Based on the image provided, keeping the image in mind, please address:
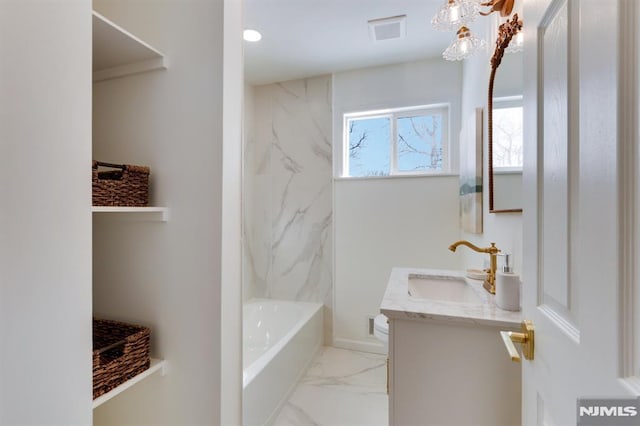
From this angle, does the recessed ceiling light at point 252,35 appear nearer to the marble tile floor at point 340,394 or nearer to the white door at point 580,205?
the white door at point 580,205

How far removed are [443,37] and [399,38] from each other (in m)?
0.33

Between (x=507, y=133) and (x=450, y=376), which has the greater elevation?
(x=507, y=133)

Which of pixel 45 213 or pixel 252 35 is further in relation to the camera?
pixel 252 35

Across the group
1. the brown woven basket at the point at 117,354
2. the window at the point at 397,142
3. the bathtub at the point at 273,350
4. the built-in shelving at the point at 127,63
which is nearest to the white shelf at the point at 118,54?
the built-in shelving at the point at 127,63

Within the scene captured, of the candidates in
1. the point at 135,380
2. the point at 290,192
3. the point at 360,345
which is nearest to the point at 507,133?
the point at 135,380

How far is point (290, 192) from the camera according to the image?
300cm

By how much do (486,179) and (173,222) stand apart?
5.12 ft

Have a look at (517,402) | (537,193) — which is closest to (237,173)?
(537,193)

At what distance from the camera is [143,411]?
117cm

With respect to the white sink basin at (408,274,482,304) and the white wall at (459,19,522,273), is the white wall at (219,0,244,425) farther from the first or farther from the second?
the white wall at (459,19,522,273)

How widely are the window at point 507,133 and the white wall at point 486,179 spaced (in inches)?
2.3

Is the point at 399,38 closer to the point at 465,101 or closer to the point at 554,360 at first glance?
the point at 465,101

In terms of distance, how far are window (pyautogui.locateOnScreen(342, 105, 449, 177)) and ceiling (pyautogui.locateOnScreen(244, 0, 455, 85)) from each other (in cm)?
46

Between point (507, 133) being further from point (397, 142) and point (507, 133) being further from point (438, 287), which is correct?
point (397, 142)
